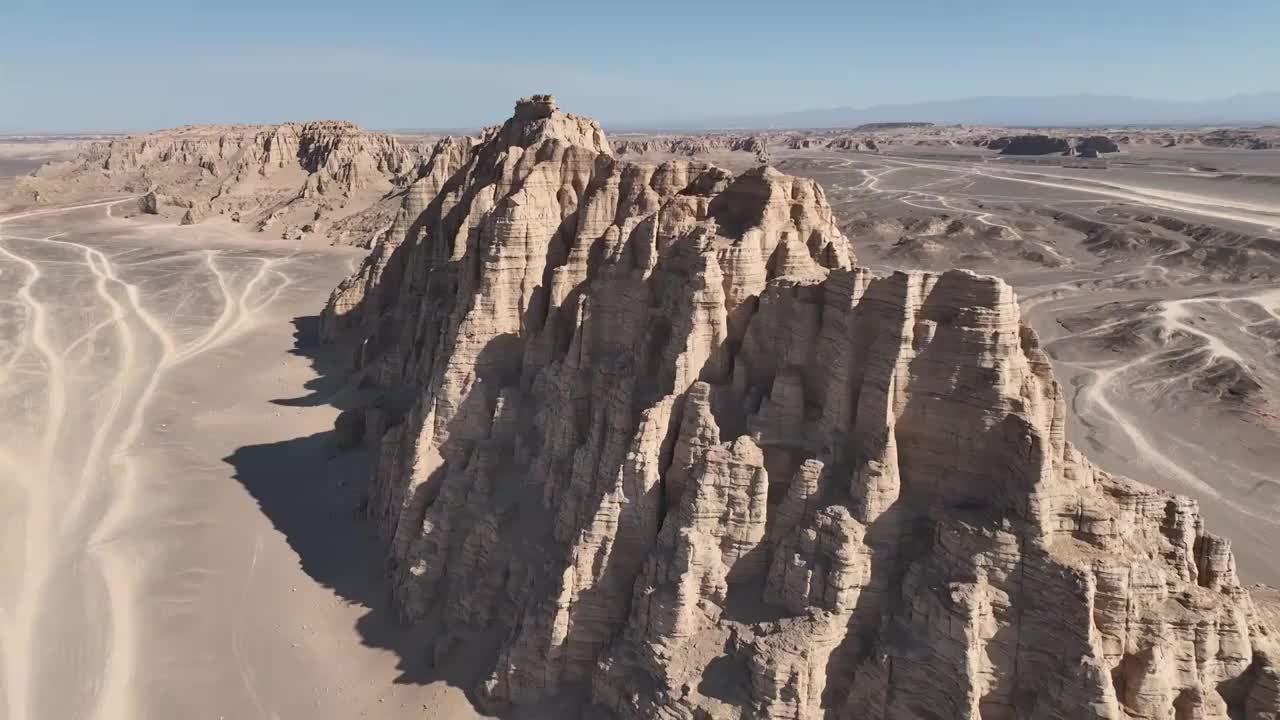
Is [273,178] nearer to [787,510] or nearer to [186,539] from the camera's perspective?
[186,539]

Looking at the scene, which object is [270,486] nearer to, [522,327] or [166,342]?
[522,327]

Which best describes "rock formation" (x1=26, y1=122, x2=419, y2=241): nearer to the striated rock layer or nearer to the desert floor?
the desert floor

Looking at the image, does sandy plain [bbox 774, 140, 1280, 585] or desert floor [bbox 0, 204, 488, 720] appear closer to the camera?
desert floor [bbox 0, 204, 488, 720]

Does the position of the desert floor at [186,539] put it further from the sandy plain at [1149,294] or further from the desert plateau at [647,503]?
the sandy plain at [1149,294]

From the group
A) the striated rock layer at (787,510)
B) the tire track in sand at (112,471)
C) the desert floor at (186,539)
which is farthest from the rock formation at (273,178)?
the striated rock layer at (787,510)

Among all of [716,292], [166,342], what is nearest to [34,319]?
[166,342]

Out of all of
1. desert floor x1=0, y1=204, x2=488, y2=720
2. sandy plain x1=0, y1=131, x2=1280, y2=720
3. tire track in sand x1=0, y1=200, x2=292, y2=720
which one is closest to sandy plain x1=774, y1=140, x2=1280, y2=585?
sandy plain x1=0, y1=131, x2=1280, y2=720
